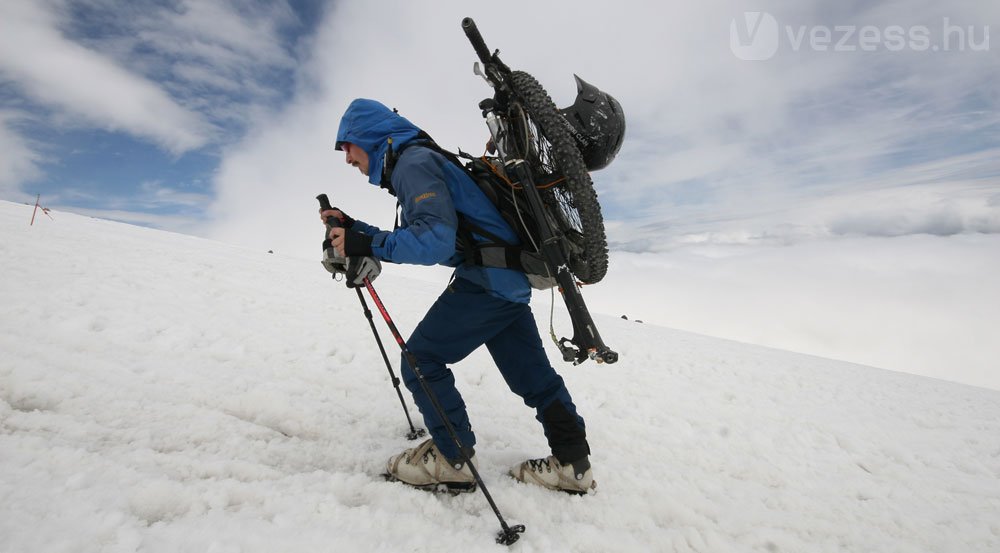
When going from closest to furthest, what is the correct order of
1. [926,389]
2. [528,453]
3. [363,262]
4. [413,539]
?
[413,539] < [363,262] < [528,453] < [926,389]

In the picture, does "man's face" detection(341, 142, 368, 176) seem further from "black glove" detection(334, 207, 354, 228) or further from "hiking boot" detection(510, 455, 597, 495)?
"hiking boot" detection(510, 455, 597, 495)

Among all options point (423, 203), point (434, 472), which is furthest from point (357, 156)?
point (434, 472)

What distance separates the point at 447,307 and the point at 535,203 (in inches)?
40.8

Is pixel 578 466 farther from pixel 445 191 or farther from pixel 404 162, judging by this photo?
pixel 404 162

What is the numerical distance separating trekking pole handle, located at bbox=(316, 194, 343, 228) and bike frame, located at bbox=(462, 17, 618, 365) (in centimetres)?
136

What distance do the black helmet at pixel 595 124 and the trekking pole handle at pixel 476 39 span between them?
25.9 inches

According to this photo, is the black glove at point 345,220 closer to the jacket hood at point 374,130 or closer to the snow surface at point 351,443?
the jacket hood at point 374,130

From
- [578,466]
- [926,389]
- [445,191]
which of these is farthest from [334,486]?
[926,389]

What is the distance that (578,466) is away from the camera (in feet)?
11.5

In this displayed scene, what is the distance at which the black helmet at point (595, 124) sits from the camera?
3.08 metres

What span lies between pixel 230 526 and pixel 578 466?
2439mm

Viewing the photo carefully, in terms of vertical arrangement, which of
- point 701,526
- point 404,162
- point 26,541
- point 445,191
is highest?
point 404,162

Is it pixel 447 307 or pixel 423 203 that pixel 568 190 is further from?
pixel 447 307

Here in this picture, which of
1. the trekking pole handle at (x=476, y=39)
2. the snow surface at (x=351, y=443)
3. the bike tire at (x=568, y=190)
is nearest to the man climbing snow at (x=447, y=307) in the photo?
the snow surface at (x=351, y=443)
